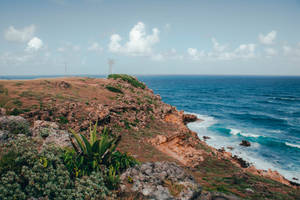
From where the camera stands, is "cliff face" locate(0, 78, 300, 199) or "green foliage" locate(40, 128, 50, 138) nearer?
"green foliage" locate(40, 128, 50, 138)

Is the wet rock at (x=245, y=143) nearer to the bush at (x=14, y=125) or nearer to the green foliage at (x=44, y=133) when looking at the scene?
the green foliage at (x=44, y=133)

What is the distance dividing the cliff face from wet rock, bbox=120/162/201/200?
2.65 meters

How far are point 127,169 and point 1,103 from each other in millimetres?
10890

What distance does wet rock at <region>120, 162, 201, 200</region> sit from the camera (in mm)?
5467

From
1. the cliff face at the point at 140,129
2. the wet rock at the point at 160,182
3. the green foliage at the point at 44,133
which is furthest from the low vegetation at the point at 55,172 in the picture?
the cliff face at the point at 140,129

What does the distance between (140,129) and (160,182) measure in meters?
9.13

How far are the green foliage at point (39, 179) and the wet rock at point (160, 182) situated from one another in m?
0.95

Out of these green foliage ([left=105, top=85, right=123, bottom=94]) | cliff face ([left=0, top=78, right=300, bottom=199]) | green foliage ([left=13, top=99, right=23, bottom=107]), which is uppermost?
green foliage ([left=105, top=85, right=123, bottom=94])

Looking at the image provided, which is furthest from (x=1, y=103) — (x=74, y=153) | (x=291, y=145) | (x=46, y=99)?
(x=291, y=145)

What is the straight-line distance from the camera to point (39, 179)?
4828 millimetres

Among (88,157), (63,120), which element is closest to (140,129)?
(63,120)

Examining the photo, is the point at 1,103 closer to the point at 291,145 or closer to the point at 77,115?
the point at 77,115

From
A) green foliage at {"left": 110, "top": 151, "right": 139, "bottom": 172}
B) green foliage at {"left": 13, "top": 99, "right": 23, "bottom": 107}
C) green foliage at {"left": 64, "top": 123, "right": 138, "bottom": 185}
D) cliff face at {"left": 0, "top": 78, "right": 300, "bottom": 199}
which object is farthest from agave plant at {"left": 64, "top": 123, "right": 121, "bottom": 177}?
green foliage at {"left": 13, "top": 99, "right": 23, "bottom": 107}

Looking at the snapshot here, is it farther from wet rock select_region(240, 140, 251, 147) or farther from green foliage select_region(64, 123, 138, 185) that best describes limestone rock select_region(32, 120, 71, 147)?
wet rock select_region(240, 140, 251, 147)
